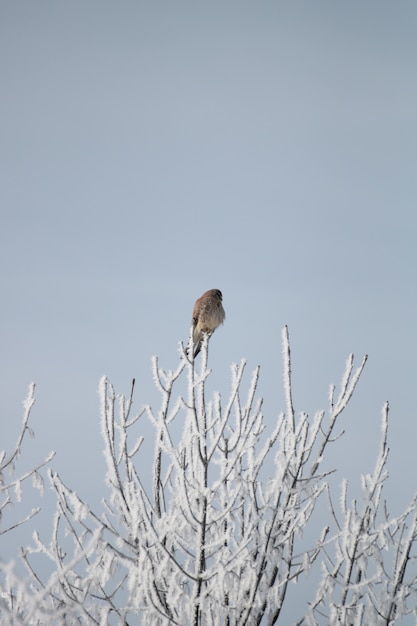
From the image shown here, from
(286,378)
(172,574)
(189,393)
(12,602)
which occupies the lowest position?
(12,602)

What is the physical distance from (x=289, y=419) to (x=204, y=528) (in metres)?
0.88

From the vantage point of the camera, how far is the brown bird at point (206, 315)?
10.0 metres

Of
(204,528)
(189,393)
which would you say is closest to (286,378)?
(189,393)

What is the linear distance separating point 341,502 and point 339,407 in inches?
55.1

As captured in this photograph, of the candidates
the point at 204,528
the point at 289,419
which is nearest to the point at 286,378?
the point at 289,419

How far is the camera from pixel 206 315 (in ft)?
32.9

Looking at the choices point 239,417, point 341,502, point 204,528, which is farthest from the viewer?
point 341,502

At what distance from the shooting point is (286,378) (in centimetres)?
447

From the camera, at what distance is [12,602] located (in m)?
5.01

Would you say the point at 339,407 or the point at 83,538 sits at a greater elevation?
the point at 339,407

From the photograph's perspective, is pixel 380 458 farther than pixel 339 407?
Yes

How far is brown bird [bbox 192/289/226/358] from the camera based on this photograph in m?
10.0

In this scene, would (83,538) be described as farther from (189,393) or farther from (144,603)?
(189,393)

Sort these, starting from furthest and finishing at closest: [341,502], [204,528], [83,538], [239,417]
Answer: [341,502] → [83,538] → [239,417] → [204,528]
